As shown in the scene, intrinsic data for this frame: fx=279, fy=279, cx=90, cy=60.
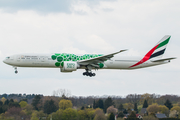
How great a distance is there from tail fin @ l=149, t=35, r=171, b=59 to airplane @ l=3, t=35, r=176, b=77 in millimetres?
1119

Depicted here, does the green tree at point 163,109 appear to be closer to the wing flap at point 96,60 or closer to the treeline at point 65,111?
the treeline at point 65,111

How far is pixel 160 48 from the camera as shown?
57.4m

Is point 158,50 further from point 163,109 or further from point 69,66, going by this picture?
point 163,109

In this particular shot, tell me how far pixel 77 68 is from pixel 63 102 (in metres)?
43.5

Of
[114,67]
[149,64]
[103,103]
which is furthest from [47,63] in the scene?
[103,103]

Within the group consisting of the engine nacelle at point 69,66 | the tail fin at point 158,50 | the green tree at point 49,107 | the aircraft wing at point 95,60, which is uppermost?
the tail fin at point 158,50

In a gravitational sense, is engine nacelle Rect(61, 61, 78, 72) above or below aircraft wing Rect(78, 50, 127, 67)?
below

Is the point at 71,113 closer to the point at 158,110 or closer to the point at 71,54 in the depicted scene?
the point at 71,54

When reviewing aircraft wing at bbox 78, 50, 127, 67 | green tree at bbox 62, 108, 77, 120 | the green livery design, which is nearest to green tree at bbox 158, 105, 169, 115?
green tree at bbox 62, 108, 77, 120

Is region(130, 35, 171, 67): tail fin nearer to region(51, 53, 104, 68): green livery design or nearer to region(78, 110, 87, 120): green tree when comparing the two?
region(51, 53, 104, 68): green livery design

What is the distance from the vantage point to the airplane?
48094 mm

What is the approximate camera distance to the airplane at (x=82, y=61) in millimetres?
48094

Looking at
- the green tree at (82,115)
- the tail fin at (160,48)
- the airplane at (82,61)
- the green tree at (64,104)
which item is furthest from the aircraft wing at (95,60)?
the green tree at (64,104)

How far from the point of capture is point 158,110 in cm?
10200
